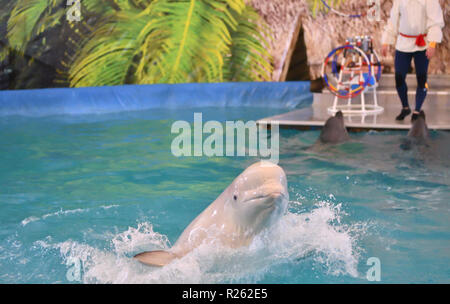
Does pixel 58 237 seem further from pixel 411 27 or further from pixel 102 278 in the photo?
pixel 411 27

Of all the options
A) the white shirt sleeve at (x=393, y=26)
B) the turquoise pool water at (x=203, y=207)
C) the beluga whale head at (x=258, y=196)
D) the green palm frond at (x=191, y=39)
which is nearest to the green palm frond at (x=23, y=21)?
the green palm frond at (x=191, y=39)

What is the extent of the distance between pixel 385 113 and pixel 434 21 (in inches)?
65.0

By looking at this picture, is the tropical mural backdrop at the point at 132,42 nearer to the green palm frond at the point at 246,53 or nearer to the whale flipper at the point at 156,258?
the green palm frond at the point at 246,53

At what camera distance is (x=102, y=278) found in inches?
95.7

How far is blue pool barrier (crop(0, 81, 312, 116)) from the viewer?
29.8 ft

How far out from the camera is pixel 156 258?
220 centimetres

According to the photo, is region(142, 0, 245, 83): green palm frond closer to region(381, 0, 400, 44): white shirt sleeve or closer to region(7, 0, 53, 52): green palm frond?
region(7, 0, 53, 52): green palm frond

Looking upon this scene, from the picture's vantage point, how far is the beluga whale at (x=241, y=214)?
2053 mm

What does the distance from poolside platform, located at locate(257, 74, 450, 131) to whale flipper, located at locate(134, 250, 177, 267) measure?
4504 millimetres

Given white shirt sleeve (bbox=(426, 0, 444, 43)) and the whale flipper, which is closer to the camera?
the whale flipper

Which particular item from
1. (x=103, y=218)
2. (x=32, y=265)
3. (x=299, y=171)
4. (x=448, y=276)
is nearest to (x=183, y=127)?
(x=299, y=171)

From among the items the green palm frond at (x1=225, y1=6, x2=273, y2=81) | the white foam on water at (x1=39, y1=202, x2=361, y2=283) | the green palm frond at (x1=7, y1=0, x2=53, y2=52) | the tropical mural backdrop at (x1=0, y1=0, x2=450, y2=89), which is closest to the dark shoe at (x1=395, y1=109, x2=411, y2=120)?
the tropical mural backdrop at (x1=0, y1=0, x2=450, y2=89)

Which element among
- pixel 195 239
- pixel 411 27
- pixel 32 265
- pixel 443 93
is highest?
pixel 411 27
